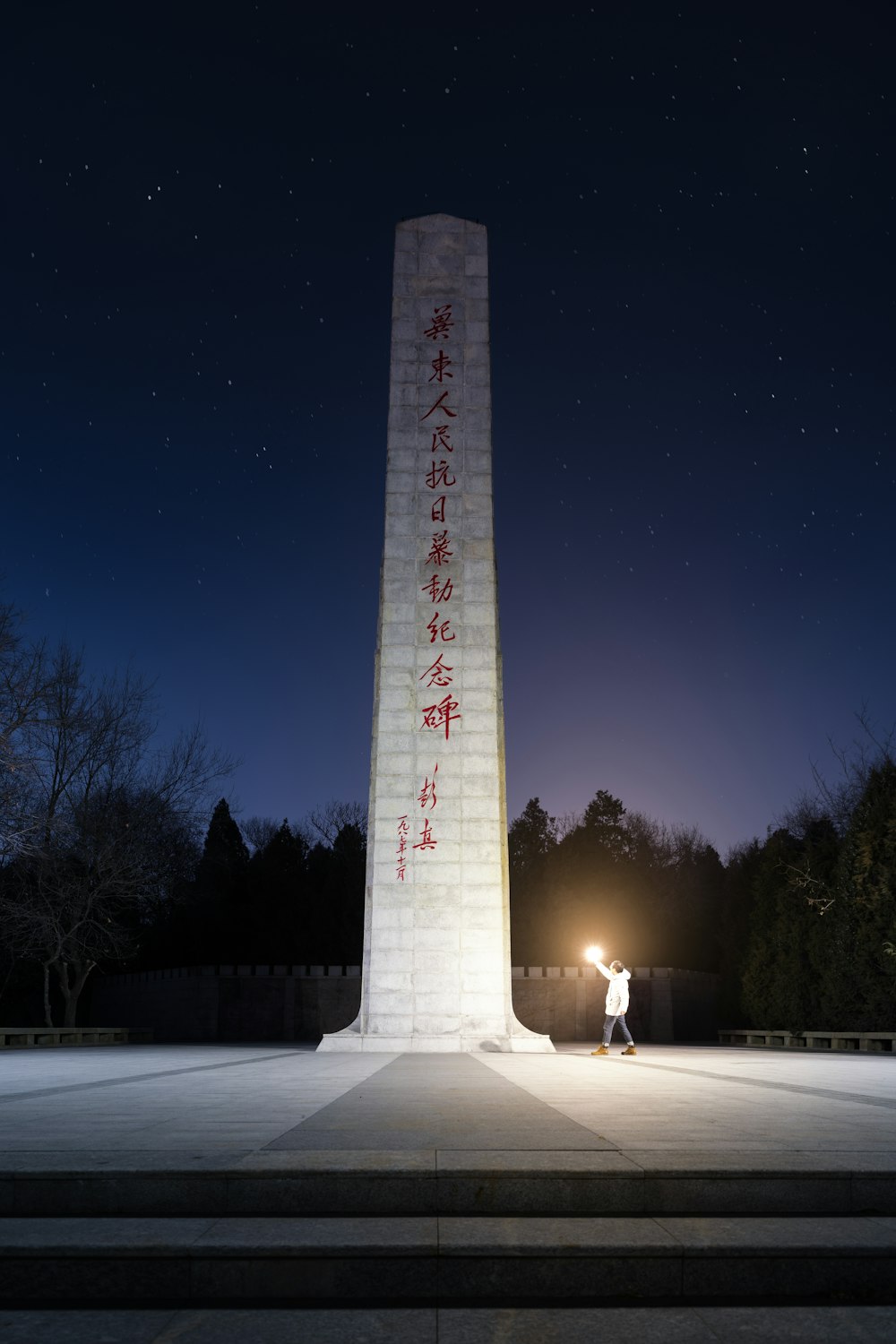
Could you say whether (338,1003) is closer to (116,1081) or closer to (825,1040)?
(825,1040)

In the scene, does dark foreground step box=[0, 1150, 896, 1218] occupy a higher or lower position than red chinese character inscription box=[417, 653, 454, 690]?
lower

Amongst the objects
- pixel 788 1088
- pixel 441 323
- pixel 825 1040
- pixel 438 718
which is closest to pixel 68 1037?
pixel 438 718

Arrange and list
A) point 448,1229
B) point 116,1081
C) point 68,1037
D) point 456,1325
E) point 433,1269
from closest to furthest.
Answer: point 456,1325, point 433,1269, point 448,1229, point 116,1081, point 68,1037

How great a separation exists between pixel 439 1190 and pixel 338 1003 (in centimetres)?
2674

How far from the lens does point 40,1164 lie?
15.0 feet

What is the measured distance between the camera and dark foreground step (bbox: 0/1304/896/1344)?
11.4 ft

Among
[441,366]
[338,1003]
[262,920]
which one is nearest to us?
[441,366]

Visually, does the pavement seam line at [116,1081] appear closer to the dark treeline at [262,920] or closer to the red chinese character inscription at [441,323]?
the red chinese character inscription at [441,323]

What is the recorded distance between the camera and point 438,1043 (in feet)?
59.0

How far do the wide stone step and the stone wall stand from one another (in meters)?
25.8

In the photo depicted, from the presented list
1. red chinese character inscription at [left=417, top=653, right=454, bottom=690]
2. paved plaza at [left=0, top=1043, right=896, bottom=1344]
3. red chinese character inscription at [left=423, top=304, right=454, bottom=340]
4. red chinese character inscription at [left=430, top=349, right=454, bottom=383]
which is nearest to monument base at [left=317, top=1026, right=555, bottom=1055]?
red chinese character inscription at [left=417, top=653, right=454, bottom=690]

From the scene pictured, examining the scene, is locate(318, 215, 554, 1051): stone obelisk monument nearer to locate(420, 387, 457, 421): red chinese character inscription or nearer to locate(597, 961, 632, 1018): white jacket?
locate(420, 387, 457, 421): red chinese character inscription

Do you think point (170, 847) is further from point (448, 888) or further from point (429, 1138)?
point (429, 1138)

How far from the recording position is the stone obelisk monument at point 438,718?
18391mm
